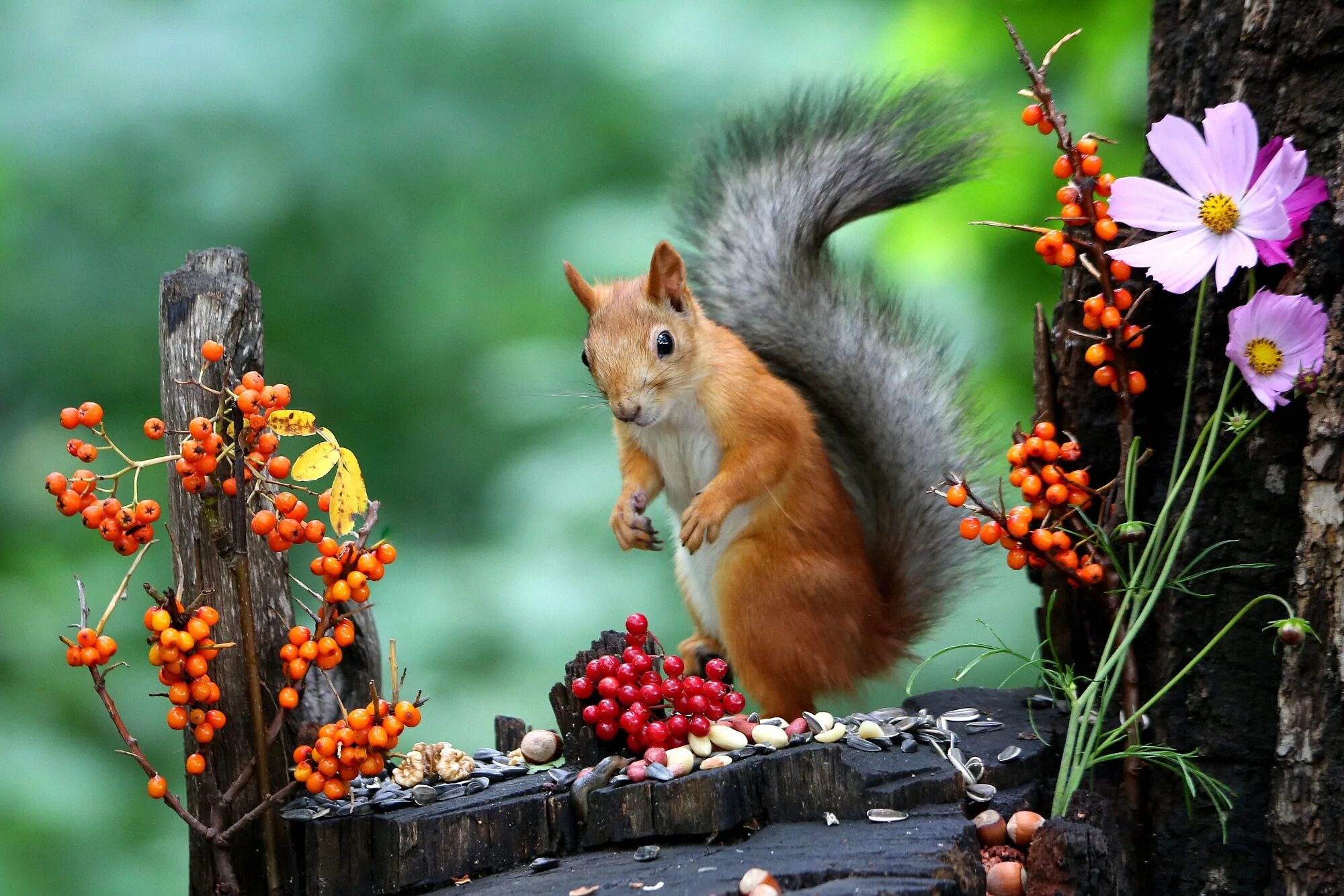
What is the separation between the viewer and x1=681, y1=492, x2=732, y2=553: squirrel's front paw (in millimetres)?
1655

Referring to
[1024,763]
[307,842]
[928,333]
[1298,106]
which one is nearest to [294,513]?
[307,842]

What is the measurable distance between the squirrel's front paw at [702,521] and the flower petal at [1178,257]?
2.07 ft

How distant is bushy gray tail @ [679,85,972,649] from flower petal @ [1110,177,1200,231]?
1.50 ft

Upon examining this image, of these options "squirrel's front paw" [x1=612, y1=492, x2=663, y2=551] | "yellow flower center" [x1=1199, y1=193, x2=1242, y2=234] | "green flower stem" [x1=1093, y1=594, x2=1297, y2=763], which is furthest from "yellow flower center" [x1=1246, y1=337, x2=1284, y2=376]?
"squirrel's front paw" [x1=612, y1=492, x2=663, y2=551]

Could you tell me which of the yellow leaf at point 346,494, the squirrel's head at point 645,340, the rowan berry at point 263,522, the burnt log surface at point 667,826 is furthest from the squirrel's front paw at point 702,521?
the rowan berry at point 263,522

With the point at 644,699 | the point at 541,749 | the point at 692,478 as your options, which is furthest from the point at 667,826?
the point at 692,478

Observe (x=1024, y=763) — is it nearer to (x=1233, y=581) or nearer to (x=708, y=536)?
(x=1233, y=581)

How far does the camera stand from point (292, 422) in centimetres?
127

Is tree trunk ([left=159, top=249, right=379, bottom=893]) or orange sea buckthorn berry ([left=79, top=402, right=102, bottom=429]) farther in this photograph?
tree trunk ([left=159, top=249, right=379, bottom=893])

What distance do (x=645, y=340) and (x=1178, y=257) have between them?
69cm

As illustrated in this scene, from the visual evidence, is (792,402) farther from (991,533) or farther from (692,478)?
(991,533)

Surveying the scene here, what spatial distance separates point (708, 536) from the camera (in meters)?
1.66

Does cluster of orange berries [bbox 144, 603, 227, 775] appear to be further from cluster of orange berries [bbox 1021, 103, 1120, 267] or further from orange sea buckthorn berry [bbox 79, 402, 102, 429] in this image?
cluster of orange berries [bbox 1021, 103, 1120, 267]

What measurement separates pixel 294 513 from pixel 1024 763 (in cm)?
86
